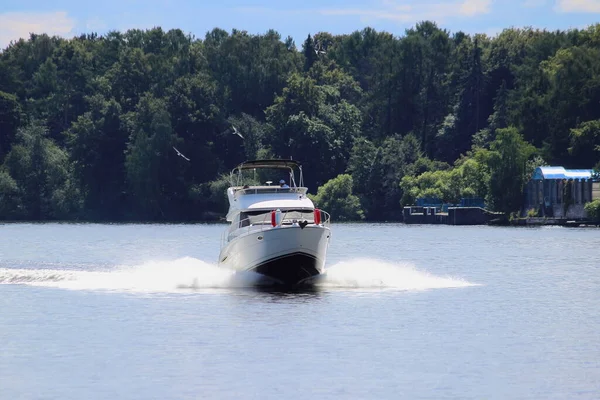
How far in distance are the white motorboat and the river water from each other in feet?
2.78

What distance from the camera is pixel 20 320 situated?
4347 centimetres

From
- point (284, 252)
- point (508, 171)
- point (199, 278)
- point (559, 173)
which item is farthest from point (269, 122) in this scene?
point (284, 252)

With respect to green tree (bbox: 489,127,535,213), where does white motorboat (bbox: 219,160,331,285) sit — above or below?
below

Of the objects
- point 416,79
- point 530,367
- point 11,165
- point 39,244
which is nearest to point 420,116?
point 416,79

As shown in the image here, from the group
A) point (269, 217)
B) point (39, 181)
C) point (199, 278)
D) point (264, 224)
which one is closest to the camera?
point (264, 224)

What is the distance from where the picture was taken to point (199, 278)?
5591cm

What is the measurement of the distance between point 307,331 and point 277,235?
10266mm

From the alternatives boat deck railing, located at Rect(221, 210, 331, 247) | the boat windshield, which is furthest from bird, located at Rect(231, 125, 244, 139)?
the boat windshield

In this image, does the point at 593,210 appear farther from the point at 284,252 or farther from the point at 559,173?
the point at 284,252

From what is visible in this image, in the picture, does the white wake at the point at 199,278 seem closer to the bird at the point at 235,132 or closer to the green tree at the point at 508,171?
the green tree at the point at 508,171

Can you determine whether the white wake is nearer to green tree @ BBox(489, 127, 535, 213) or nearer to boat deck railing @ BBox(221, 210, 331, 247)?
boat deck railing @ BBox(221, 210, 331, 247)

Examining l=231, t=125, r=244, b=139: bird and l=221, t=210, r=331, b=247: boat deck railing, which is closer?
l=221, t=210, r=331, b=247: boat deck railing

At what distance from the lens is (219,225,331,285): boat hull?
4984 cm

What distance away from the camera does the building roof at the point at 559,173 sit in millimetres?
130125
